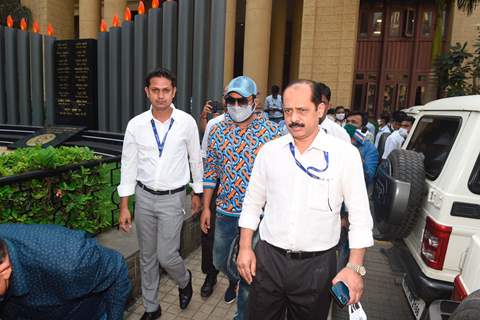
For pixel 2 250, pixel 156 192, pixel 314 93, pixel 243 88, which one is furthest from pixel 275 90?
pixel 2 250

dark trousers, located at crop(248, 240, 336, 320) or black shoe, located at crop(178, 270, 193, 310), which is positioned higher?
dark trousers, located at crop(248, 240, 336, 320)

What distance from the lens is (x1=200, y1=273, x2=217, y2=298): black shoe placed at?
3.72m

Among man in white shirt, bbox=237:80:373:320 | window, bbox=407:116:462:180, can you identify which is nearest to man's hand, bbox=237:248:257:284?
man in white shirt, bbox=237:80:373:320

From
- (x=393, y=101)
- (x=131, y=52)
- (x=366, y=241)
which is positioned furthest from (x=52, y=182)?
(x=393, y=101)

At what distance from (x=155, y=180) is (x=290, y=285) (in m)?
1.50

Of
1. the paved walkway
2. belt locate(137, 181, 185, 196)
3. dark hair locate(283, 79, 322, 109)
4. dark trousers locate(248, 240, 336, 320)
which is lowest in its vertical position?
the paved walkway

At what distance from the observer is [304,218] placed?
2.07 metres

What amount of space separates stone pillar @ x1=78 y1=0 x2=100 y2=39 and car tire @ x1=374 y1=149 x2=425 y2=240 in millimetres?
18615

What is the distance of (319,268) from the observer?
82.5 inches

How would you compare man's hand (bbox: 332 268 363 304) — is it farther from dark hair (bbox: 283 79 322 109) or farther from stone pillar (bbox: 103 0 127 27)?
stone pillar (bbox: 103 0 127 27)

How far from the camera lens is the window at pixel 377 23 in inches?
731

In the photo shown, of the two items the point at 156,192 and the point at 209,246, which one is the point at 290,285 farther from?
the point at 209,246

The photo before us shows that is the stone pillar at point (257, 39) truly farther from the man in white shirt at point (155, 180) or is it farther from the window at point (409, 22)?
the man in white shirt at point (155, 180)

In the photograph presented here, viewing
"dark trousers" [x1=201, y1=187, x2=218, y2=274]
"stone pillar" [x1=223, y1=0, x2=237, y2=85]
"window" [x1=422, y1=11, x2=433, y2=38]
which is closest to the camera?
"dark trousers" [x1=201, y1=187, x2=218, y2=274]
